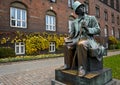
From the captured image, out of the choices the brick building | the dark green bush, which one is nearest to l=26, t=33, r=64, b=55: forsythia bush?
the brick building

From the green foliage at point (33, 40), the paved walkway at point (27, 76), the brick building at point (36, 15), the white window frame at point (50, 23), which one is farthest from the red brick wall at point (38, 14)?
the paved walkway at point (27, 76)

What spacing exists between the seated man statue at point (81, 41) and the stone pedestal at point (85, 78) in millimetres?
174

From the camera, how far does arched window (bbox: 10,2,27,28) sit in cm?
1692

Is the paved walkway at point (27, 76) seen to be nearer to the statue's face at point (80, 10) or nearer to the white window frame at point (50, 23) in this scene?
the statue's face at point (80, 10)

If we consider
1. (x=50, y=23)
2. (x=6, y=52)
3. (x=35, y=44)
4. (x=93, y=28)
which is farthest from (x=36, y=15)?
(x=93, y=28)

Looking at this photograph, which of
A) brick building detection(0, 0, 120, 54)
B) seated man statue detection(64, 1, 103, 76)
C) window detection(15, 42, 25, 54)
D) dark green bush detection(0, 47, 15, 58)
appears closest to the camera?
seated man statue detection(64, 1, 103, 76)

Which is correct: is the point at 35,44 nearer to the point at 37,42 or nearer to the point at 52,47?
the point at 37,42

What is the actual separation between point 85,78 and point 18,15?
14872mm

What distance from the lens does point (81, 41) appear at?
433cm

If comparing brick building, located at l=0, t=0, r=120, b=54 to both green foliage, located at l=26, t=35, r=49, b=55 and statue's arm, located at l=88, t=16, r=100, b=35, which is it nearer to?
green foliage, located at l=26, t=35, r=49, b=55

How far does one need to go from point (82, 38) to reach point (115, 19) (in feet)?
126

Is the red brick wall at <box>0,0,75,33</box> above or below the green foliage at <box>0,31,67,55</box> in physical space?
above

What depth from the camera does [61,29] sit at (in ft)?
73.3

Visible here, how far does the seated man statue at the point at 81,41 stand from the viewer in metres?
4.21
